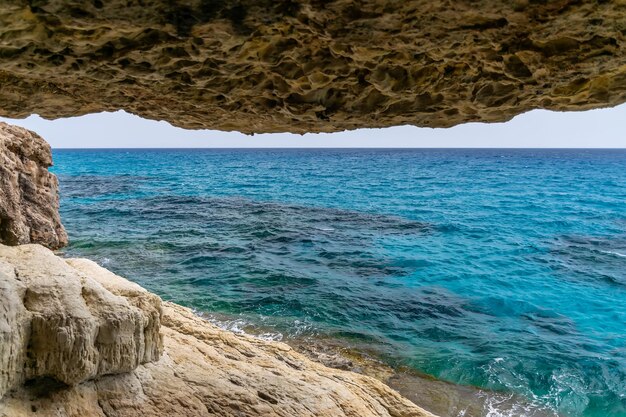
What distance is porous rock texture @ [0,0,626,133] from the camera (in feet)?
11.0

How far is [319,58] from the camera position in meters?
4.59

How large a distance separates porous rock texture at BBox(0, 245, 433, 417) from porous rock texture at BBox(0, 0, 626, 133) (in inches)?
91.4

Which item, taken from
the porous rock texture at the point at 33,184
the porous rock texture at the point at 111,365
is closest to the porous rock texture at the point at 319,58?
the porous rock texture at the point at 111,365

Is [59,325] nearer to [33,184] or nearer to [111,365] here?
[111,365]

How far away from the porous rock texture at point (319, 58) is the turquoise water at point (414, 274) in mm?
7929

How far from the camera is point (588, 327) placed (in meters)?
14.5

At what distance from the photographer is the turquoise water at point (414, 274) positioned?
12008 millimetres

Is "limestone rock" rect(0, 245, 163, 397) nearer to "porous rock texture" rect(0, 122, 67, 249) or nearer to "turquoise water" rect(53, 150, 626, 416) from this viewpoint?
"porous rock texture" rect(0, 122, 67, 249)

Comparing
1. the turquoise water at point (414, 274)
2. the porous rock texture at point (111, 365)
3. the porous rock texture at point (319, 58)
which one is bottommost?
the turquoise water at point (414, 274)

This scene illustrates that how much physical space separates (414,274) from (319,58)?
15608 mm

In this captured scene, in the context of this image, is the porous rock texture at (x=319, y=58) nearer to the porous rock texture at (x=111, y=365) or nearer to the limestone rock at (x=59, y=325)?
the limestone rock at (x=59, y=325)

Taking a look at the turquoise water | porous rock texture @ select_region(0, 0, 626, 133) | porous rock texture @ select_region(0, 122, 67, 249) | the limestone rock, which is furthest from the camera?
the turquoise water

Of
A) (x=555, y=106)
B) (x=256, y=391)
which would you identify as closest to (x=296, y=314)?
(x=256, y=391)

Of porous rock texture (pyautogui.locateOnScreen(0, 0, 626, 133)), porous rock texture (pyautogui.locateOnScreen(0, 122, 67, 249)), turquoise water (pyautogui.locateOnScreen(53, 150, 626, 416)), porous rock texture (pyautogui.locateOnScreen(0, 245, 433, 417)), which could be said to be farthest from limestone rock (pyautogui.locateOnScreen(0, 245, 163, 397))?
turquoise water (pyautogui.locateOnScreen(53, 150, 626, 416))
